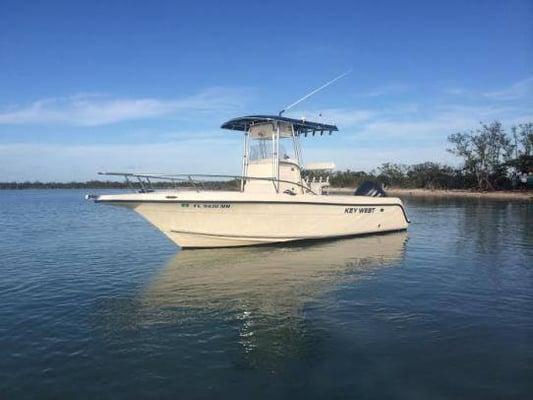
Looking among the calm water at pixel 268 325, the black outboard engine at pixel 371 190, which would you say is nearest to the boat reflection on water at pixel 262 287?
the calm water at pixel 268 325

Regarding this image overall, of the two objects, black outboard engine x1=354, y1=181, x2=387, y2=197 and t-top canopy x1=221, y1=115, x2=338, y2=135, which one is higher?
t-top canopy x1=221, y1=115, x2=338, y2=135

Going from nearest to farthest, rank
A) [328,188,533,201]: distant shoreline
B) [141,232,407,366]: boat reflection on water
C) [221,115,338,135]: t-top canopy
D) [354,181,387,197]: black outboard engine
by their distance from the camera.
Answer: [141,232,407,366]: boat reflection on water
[221,115,338,135]: t-top canopy
[354,181,387,197]: black outboard engine
[328,188,533,201]: distant shoreline

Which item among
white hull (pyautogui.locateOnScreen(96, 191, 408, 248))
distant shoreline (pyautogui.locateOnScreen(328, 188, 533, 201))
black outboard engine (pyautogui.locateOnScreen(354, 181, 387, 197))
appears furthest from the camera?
distant shoreline (pyautogui.locateOnScreen(328, 188, 533, 201))

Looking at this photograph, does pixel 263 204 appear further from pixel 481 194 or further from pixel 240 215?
pixel 481 194

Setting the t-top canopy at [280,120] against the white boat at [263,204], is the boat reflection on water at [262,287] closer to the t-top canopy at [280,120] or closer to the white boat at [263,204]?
the white boat at [263,204]

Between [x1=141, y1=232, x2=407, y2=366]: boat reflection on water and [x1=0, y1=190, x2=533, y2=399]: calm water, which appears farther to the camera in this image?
[x1=141, y1=232, x2=407, y2=366]: boat reflection on water

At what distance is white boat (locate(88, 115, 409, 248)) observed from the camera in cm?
1466

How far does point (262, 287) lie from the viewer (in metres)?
10.4

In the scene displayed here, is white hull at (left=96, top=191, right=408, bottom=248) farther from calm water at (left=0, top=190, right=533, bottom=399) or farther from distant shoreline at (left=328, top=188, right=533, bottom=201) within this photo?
distant shoreline at (left=328, top=188, right=533, bottom=201)

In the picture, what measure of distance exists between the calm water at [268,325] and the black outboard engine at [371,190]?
6.24m

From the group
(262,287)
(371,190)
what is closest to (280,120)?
(371,190)

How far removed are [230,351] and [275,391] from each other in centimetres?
134

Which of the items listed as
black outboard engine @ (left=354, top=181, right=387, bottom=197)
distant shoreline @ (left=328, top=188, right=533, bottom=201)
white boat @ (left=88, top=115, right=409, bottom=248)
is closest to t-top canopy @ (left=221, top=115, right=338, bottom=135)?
white boat @ (left=88, top=115, right=409, bottom=248)

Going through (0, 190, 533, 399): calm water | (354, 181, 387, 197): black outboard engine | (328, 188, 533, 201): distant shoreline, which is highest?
(354, 181, 387, 197): black outboard engine
